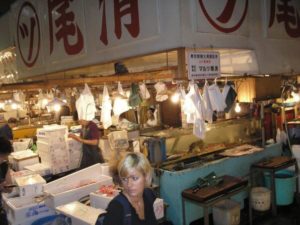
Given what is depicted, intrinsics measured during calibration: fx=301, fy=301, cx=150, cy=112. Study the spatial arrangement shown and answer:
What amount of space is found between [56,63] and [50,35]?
65cm

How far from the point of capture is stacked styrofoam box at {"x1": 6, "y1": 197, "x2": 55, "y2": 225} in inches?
172

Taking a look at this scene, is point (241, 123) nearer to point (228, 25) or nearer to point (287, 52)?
point (287, 52)

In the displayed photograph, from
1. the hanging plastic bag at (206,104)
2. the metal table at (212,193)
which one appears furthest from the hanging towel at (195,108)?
the metal table at (212,193)

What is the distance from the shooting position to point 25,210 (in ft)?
14.4

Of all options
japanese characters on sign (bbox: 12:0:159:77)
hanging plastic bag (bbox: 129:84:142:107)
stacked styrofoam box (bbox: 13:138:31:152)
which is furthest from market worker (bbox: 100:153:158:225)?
stacked styrofoam box (bbox: 13:138:31:152)

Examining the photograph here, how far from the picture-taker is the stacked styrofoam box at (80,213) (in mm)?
3742

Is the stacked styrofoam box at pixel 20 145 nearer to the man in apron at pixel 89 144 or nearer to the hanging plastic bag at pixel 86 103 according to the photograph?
the man in apron at pixel 89 144

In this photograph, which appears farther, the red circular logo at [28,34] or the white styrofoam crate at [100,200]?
the red circular logo at [28,34]

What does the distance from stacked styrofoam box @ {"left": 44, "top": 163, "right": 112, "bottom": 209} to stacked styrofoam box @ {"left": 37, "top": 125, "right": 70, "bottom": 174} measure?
1.62m

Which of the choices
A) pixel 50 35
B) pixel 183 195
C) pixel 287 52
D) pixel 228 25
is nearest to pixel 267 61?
pixel 287 52

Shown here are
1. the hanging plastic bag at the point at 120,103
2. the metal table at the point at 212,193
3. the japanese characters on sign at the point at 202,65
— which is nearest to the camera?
the japanese characters on sign at the point at 202,65

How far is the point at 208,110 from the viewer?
554 centimetres

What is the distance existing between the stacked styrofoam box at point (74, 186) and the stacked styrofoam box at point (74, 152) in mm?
1817

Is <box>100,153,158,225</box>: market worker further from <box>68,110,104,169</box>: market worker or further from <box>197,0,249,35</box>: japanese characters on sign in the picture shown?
<box>68,110,104,169</box>: market worker
